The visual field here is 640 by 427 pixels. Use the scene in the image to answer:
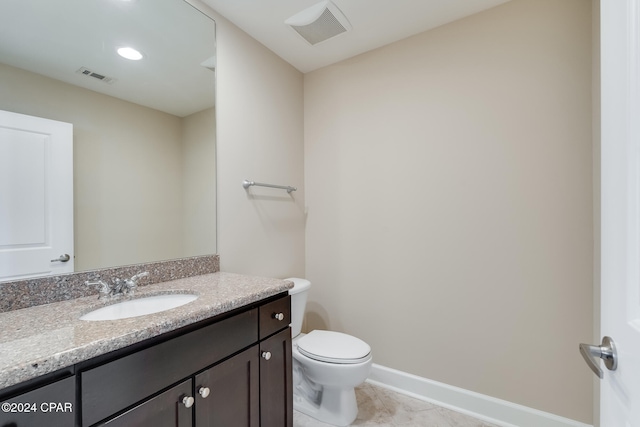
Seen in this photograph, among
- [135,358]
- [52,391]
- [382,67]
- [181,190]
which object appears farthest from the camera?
[382,67]

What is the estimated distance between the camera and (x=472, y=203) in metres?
1.67

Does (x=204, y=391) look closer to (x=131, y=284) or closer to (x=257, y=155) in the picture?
(x=131, y=284)

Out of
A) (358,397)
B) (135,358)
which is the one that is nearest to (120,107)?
(135,358)

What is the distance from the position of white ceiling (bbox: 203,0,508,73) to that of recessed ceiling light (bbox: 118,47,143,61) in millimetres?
516

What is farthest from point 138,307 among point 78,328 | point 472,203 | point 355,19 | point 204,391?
point 355,19

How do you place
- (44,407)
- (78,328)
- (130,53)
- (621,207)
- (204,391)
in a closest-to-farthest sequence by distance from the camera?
1. (621,207)
2. (44,407)
3. (78,328)
4. (204,391)
5. (130,53)

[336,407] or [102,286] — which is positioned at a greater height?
[102,286]

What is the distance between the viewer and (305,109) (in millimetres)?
2361

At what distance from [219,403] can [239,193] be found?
114 centimetres

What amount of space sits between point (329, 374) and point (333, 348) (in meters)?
0.14

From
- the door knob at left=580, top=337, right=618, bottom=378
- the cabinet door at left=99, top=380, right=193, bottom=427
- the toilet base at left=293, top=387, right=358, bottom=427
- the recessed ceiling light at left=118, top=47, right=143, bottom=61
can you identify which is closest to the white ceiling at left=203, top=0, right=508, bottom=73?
the recessed ceiling light at left=118, top=47, right=143, bottom=61

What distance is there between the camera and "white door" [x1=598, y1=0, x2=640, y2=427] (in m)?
0.46

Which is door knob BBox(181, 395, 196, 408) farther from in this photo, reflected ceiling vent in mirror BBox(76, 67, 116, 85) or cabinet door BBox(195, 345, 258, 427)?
reflected ceiling vent in mirror BBox(76, 67, 116, 85)

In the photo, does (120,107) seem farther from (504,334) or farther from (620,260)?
(504,334)
